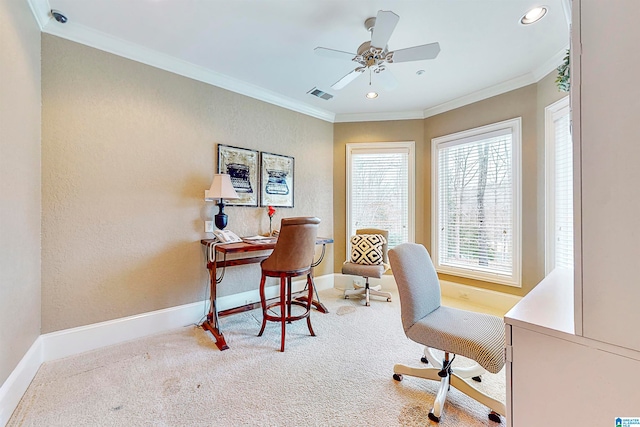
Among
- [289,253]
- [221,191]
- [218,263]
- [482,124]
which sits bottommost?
[218,263]

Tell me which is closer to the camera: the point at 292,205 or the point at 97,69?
the point at 97,69

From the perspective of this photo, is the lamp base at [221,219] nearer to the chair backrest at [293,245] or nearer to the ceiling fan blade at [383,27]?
the chair backrest at [293,245]

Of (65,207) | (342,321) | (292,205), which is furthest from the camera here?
(292,205)

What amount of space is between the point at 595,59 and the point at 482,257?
3.05 m

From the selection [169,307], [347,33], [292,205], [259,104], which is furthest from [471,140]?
[169,307]

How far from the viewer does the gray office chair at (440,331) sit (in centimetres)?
A: 133

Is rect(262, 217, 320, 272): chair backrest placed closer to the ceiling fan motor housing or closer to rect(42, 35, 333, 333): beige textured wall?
rect(42, 35, 333, 333): beige textured wall

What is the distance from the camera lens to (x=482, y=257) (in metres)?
3.30

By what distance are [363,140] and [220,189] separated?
231 centimetres

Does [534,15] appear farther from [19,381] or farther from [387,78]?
[19,381]

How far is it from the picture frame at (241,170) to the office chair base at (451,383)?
7.37ft

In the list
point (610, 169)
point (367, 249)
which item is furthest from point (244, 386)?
point (367, 249)

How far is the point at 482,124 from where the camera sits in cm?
327

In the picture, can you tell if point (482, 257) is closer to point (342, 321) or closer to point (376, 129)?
point (342, 321)
